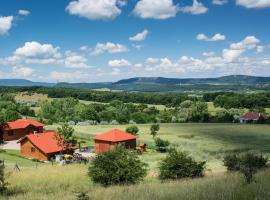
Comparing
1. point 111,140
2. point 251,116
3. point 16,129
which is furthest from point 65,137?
point 251,116

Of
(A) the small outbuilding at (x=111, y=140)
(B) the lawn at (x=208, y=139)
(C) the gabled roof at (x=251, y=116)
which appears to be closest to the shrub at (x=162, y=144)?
(B) the lawn at (x=208, y=139)

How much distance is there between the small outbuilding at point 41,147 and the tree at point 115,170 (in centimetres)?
4196

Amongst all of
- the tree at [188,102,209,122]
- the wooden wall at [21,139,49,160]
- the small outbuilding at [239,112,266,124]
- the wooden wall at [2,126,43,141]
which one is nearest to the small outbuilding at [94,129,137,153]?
the wooden wall at [21,139,49,160]

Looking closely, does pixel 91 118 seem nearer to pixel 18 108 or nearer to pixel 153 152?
pixel 18 108

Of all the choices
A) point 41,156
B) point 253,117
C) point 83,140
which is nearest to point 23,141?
point 41,156

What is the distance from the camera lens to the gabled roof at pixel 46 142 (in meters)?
63.1

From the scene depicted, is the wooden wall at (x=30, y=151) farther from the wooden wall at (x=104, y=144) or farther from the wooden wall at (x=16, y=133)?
the wooden wall at (x=16, y=133)

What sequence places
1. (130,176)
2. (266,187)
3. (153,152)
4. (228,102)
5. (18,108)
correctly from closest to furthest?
(266,187)
(130,176)
(153,152)
(18,108)
(228,102)

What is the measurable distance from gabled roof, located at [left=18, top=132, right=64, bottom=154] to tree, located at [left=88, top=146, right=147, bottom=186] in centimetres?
4198

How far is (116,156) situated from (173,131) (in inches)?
2791

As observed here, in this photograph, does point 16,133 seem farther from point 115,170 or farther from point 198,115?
point 115,170

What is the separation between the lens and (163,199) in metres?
11.0

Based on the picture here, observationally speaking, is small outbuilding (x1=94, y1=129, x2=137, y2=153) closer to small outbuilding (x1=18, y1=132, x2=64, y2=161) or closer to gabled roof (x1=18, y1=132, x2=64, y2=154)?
gabled roof (x1=18, y1=132, x2=64, y2=154)

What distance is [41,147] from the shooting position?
63.2 metres
